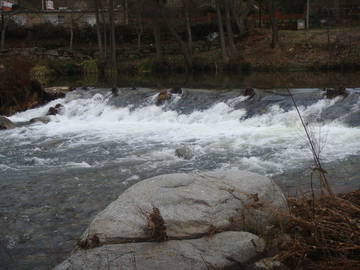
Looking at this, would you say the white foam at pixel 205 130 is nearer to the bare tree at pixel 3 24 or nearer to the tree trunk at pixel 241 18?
the tree trunk at pixel 241 18

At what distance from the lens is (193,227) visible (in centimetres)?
438

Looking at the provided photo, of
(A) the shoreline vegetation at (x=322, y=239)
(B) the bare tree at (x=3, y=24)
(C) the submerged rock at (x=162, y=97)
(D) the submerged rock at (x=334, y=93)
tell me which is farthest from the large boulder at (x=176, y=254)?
(B) the bare tree at (x=3, y=24)

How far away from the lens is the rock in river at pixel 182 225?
398 centimetres

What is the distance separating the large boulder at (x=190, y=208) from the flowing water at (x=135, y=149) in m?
0.81

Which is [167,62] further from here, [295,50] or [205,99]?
[205,99]

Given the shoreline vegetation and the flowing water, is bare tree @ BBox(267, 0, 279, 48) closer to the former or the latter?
the flowing water

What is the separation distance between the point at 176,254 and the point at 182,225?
0.42m

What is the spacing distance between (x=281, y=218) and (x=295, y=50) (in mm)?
28171

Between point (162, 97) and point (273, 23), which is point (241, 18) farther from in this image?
point (162, 97)

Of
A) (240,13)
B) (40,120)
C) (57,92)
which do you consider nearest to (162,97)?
(40,120)

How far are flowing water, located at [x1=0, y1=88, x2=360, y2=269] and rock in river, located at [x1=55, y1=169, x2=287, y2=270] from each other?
91 centimetres

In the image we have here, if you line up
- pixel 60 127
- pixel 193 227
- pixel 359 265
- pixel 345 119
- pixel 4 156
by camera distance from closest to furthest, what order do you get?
pixel 359 265
pixel 193 227
pixel 4 156
pixel 345 119
pixel 60 127

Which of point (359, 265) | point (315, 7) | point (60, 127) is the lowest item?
point (60, 127)

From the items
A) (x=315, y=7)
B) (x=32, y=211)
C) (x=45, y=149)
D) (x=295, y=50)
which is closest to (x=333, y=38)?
(x=295, y=50)
